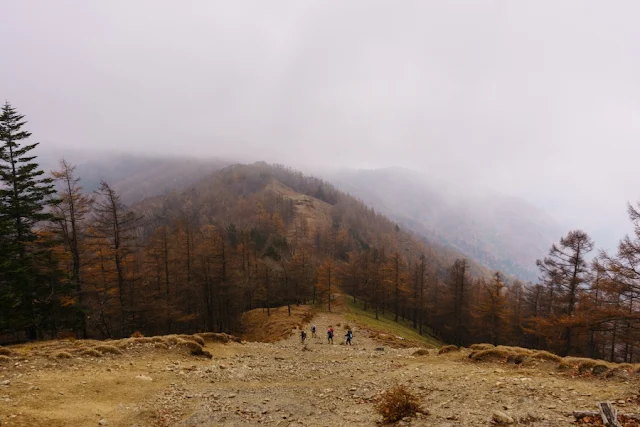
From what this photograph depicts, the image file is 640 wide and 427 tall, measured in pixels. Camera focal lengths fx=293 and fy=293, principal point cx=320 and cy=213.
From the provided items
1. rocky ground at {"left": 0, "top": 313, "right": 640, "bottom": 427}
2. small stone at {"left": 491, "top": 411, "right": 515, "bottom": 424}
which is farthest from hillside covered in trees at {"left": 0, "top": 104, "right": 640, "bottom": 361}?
small stone at {"left": 491, "top": 411, "right": 515, "bottom": 424}

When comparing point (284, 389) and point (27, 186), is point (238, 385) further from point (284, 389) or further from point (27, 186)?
point (27, 186)

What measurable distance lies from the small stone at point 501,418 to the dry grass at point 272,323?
30073 millimetres

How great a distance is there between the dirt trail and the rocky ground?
4 cm

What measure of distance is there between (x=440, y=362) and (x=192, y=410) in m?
13.0

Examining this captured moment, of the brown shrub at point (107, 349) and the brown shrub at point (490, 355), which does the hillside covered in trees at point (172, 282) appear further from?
the brown shrub at point (107, 349)

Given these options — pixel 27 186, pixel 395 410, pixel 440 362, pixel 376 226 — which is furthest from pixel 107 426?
pixel 376 226

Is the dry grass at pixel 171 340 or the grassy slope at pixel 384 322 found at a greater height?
the dry grass at pixel 171 340

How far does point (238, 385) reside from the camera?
13398 millimetres

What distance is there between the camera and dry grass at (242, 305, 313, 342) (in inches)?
1545

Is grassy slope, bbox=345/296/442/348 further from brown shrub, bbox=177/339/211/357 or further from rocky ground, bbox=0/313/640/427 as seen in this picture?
brown shrub, bbox=177/339/211/357

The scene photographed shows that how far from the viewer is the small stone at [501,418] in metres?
8.37

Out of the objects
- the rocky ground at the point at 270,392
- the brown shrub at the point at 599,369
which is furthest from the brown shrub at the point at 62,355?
the brown shrub at the point at 599,369

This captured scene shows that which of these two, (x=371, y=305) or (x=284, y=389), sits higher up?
(x=284, y=389)

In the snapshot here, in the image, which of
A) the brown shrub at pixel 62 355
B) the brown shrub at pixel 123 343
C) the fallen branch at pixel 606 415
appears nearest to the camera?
the fallen branch at pixel 606 415
